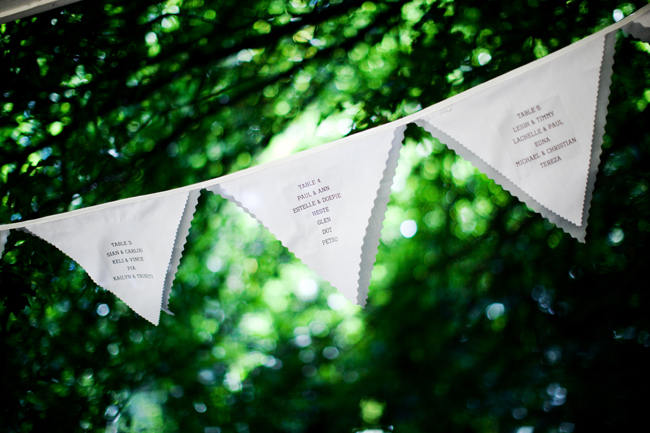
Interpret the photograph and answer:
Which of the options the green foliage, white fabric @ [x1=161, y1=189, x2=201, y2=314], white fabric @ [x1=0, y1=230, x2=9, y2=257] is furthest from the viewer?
the green foliage

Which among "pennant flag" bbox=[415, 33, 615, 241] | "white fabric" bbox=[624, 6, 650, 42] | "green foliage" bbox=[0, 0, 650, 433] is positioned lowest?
"green foliage" bbox=[0, 0, 650, 433]

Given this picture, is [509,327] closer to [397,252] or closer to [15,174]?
[397,252]

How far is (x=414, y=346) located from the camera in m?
1.61

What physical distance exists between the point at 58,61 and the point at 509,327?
220 cm

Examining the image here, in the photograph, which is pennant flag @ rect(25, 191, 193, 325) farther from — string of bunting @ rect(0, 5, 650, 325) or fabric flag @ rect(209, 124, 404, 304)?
fabric flag @ rect(209, 124, 404, 304)

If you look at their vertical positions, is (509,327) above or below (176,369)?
above

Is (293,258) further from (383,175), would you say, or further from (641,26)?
(641,26)

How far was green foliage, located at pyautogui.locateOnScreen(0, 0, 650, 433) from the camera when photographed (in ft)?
4.85

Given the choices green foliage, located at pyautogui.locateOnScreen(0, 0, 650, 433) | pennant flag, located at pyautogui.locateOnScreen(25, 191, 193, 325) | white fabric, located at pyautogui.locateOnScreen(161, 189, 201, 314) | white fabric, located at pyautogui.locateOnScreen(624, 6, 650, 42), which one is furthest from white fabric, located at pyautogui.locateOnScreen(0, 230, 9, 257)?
white fabric, located at pyautogui.locateOnScreen(624, 6, 650, 42)

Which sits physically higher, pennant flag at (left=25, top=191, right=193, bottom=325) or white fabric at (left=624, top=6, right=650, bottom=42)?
white fabric at (left=624, top=6, right=650, bottom=42)

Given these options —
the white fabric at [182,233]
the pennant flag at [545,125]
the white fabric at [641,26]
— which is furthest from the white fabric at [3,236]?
the white fabric at [641,26]

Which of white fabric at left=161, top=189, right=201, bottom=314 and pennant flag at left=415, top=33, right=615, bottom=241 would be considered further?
white fabric at left=161, top=189, right=201, bottom=314

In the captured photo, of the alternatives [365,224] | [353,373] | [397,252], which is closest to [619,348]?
[397,252]

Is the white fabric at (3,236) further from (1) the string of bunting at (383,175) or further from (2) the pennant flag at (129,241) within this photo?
(1) the string of bunting at (383,175)
